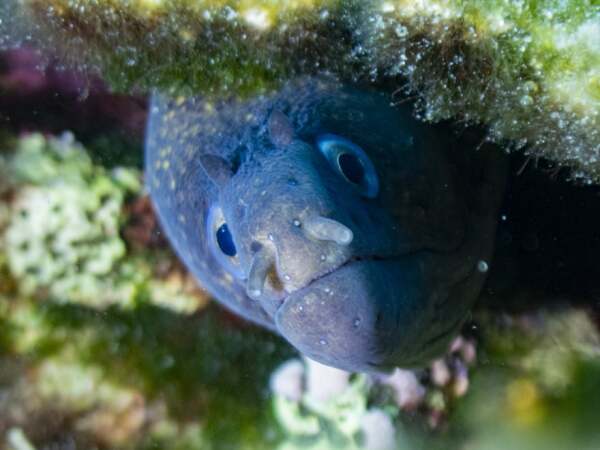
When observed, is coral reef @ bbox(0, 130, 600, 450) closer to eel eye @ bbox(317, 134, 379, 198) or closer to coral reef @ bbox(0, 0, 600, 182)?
coral reef @ bbox(0, 0, 600, 182)

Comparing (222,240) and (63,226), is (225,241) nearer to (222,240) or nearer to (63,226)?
(222,240)

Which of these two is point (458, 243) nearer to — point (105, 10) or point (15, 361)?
point (105, 10)

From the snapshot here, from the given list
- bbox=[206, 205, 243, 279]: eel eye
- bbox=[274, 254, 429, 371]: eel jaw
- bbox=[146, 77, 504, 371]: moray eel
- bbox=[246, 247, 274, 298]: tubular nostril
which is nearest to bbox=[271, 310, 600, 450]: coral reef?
bbox=[146, 77, 504, 371]: moray eel

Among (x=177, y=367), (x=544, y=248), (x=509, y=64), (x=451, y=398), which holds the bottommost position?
(x=177, y=367)

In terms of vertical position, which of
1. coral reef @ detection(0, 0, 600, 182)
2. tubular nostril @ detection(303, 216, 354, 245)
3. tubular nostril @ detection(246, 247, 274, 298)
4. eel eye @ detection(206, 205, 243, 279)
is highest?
coral reef @ detection(0, 0, 600, 182)

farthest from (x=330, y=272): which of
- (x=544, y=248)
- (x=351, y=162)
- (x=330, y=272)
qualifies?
(x=544, y=248)

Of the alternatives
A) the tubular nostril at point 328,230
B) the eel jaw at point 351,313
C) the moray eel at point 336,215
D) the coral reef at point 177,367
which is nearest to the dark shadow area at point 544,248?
the coral reef at point 177,367

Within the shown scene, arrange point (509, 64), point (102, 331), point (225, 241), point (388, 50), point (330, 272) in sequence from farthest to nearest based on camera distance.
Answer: point (102, 331), point (225, 241), point (388, 50), point (330, 272), point (509, 64)

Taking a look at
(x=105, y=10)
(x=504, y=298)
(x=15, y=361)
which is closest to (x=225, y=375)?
(x=15, y=361)

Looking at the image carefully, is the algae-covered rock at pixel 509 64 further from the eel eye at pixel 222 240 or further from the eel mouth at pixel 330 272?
the eel eye at pixel 222 240
